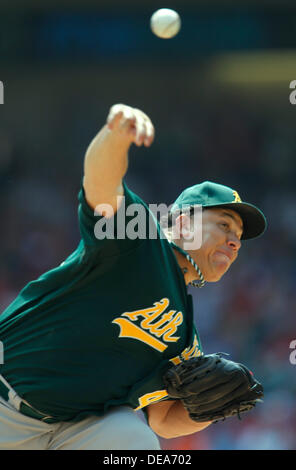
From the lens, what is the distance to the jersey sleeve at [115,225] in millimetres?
2084

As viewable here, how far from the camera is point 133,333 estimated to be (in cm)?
228

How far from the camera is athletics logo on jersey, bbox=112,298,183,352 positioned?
226 centimetres

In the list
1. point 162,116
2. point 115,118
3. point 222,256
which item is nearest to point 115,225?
point 115,118

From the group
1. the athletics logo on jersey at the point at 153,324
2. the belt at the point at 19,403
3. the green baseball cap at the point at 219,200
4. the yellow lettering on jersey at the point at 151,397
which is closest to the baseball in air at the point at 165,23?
the green baseball cap at the point at 219,200

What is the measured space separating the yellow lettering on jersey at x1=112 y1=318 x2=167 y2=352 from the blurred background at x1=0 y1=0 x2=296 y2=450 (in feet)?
14.4

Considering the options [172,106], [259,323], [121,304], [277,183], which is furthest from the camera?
[172,106]

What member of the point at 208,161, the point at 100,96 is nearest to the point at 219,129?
the point at 208,161

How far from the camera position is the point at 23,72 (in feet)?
27.6

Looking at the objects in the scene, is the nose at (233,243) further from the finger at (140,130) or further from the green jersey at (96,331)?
the finger at (140,130)

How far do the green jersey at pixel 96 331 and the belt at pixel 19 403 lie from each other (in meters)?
0.02

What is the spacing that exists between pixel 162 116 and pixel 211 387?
245 inches

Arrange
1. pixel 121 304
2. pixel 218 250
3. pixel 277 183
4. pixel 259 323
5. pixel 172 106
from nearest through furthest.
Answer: pixel 121 304
pixel 218 250
pixel 259 323
pixel 277 183
pixel 172 106
